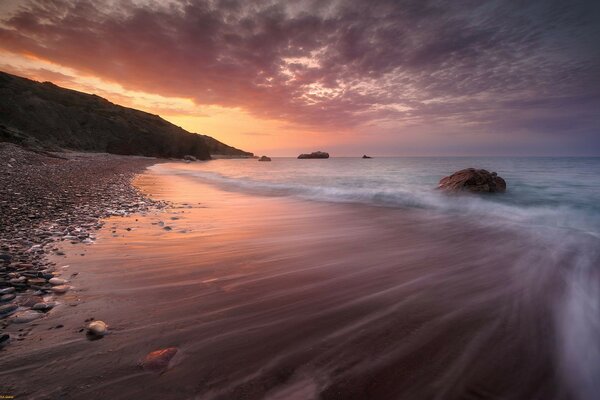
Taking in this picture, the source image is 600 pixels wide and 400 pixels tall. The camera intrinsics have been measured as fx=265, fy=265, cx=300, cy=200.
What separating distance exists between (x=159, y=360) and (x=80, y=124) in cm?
9747

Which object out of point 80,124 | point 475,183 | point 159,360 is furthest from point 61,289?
point 80,124

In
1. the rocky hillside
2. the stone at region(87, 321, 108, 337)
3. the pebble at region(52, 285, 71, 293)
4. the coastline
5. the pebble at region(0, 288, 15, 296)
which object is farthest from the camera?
the rocky hillside

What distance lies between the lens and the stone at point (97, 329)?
2.19m

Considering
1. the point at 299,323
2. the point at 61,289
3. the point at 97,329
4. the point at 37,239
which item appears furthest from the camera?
the point at 37,239

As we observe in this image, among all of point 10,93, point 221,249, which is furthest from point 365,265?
point 10,93

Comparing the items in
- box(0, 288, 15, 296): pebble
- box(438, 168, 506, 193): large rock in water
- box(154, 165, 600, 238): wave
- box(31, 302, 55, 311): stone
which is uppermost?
box(438, 168, 506, 193): large rock in water

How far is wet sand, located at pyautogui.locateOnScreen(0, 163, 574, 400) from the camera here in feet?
5.77

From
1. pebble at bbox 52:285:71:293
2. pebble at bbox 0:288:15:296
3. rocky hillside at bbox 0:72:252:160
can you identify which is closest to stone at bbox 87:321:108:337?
pebble at bbox 52:285:71:293

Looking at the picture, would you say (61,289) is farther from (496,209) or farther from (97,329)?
(496,209)

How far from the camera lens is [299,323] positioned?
96.5 inches

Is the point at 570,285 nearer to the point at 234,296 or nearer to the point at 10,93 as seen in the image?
the point at 234,296

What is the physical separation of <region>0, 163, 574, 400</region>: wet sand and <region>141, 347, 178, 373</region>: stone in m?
0.06

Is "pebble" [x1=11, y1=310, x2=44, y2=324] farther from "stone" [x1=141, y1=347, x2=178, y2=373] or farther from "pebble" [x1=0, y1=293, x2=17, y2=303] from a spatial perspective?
"stone" [x1=141, y1=347, x2=178, y2=373]

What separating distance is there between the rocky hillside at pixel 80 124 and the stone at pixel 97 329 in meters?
58.5
